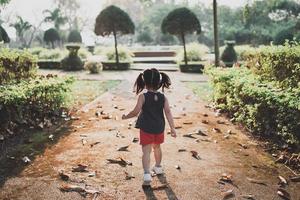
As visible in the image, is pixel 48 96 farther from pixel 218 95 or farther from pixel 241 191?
pixel 241 191

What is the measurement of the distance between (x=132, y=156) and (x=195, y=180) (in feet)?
4.14

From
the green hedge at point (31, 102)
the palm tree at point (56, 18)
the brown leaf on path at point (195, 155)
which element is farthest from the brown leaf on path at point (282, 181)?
the palm tree at point (56, 18)

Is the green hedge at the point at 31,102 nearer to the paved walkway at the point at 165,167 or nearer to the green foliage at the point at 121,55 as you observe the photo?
the paved walkway at the point at 165,167

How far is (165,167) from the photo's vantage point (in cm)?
502

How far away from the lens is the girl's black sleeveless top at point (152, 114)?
14.7ft

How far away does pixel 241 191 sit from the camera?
4.22 m

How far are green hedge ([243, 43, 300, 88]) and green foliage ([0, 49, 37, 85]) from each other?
18.4ft

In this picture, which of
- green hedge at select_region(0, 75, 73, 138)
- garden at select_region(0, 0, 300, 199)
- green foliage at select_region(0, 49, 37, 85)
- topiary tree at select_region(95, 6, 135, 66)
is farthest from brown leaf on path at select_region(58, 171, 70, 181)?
topiary tree at select_region(95, 6, 135, 66)

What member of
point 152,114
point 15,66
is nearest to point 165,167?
point 152,114

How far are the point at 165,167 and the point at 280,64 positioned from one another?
453 cm

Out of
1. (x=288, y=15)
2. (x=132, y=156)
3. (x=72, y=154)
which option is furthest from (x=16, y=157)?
(x=288, y=15)

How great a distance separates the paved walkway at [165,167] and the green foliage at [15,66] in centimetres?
223

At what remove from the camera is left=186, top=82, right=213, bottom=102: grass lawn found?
10913mm

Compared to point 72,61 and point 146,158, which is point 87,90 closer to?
point 146,158
